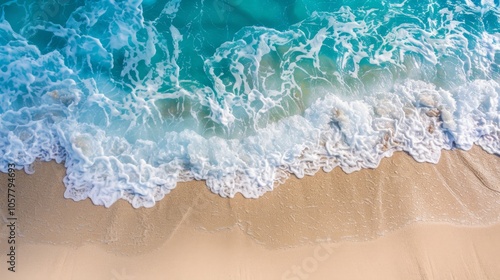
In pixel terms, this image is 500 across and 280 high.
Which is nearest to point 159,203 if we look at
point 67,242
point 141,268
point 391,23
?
point 141,268

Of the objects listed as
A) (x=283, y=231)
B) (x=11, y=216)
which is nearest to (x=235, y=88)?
(x=283, y=231)

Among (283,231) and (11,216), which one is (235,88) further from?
(11,216)

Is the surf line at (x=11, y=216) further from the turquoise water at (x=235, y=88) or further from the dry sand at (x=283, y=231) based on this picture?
the turquoise water at (x=235, y=88)

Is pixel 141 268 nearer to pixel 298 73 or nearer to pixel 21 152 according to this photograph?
A: pixel 21 152

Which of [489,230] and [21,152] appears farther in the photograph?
[21,152]

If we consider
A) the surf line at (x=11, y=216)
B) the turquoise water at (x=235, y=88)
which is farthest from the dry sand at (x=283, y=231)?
the turquoise water at (x=235, y=88)

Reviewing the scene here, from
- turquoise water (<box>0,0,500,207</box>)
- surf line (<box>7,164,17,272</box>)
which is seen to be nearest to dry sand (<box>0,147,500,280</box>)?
surf line (<box>7,164,17,272</box>)

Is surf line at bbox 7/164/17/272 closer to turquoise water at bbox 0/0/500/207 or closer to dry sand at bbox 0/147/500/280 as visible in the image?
dry sand at bbox 0/147/500/280
